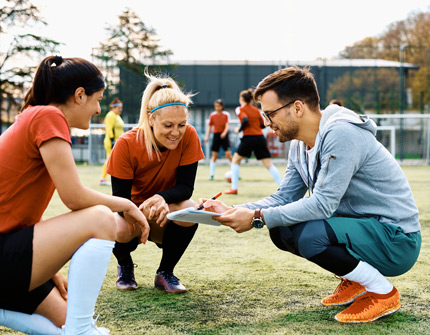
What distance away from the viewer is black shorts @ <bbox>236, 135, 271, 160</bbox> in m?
9.84

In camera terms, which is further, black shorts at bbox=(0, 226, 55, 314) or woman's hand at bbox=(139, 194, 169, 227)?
woman's hand at bbox=(139, 194, 169, 227)

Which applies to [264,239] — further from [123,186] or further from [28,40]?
[28,40]

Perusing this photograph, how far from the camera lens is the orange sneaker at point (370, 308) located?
2611 mm

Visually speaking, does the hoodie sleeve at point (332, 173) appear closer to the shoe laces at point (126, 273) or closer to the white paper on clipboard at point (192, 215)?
the white paper on clipboard at point (192, 215)

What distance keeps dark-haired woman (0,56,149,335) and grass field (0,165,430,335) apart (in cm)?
47

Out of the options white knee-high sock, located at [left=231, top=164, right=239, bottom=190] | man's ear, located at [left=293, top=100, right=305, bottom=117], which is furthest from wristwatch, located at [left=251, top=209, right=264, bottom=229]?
white knee-high sock, located at [left=231, top=164, right=239, bottom=190]

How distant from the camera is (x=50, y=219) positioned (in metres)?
2.10

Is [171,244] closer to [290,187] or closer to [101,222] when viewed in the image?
[290,187]

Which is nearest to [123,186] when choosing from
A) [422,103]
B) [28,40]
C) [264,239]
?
[264,239]

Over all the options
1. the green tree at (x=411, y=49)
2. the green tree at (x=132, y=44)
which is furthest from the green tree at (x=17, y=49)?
the green tree at (x=411, y=49)

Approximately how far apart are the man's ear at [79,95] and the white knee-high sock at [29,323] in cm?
93

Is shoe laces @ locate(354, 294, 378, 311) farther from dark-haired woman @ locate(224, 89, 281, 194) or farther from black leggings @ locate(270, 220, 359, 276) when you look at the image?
dark-haired woman @ locate(224, 89, 281, 194)

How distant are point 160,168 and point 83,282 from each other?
1.31 m

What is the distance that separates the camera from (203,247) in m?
4.64
